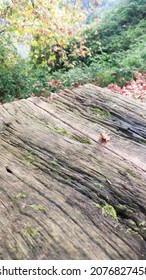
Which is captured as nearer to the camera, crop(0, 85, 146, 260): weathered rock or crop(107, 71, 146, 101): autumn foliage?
crop(0, 85, 146, 260): weathered rock

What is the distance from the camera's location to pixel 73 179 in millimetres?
1227

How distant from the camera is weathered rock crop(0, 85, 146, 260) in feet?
3.12

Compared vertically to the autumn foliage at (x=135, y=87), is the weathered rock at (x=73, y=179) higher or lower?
higher

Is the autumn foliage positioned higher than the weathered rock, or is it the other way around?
the weathered rock

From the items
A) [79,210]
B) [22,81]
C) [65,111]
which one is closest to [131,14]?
[22,81]

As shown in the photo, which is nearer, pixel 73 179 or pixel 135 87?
pixel 73 179

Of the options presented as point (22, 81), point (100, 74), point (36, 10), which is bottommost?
point (22, 81)

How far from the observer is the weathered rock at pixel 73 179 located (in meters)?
0.95

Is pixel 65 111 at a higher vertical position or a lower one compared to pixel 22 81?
higher

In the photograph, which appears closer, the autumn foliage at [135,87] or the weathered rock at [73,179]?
the weathered rock at [73,179]

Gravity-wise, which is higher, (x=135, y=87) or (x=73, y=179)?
(x=73, y=179)
